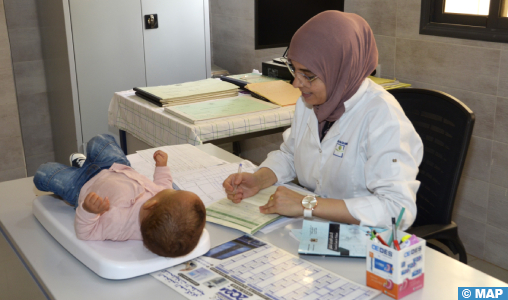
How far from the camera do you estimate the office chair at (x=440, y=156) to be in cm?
148

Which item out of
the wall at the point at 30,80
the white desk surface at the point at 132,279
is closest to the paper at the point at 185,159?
the white desk surface at the point at 132,279

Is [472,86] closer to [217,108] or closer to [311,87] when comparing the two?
[217,108]

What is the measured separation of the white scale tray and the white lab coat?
471 millimetres

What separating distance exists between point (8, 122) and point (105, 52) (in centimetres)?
76

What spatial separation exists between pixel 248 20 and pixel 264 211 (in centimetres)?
285

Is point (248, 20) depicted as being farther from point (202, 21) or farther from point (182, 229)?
point (182, 229)

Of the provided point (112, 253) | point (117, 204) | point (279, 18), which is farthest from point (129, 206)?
point (279, 18)

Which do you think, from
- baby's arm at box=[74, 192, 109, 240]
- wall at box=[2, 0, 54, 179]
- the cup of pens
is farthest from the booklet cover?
wall at box=[2, 0, 54, 179]

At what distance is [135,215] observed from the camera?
122cm

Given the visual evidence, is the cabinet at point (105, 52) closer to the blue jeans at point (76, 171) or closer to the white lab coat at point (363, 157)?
the blue jeans at point (76, 171)

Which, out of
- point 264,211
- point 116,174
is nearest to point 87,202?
point 116,174

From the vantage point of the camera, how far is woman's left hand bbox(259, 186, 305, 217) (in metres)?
1.36

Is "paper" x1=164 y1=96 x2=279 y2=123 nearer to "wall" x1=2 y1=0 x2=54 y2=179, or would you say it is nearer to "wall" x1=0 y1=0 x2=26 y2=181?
"wall" x1=0 y1=0 x2=26 y2=181

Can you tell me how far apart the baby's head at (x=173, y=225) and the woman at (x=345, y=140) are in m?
0.30
